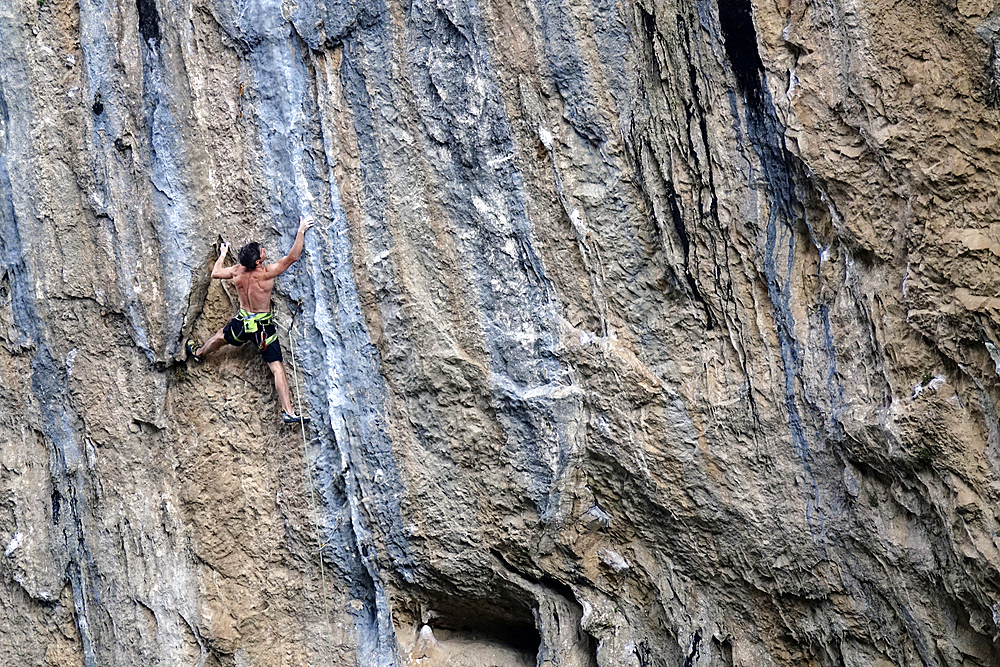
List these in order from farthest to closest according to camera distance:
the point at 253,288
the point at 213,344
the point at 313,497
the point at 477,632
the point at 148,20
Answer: the point at 477,632, the point at 313,497, the point at 213,344, the point at 148,20, the point at 253,288

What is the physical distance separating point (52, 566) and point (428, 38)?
516cm

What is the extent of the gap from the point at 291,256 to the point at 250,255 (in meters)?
0.30

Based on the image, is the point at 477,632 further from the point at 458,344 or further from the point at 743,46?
the point at 743,46

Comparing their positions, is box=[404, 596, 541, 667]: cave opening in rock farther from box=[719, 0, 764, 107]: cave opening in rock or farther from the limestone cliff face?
box=[719, 0, 764, 107]: cave opening in rock

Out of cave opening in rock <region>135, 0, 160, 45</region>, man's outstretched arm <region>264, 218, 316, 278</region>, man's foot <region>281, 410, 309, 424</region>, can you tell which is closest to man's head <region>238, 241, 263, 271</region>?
man's outstretched arm <region>264, 218, 316, 278</region>

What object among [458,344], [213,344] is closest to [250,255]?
[213,344]

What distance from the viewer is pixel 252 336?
6715mm

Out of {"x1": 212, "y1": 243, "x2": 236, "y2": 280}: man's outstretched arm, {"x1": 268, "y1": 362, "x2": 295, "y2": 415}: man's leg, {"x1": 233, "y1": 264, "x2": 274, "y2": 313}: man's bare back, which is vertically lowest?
{"x1": 268, "y1": 362, "x2": 295, "y2": 415}: man's leg

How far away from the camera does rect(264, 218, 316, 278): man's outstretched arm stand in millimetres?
6570

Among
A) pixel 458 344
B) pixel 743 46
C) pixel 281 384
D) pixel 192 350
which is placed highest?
pixel 743 46

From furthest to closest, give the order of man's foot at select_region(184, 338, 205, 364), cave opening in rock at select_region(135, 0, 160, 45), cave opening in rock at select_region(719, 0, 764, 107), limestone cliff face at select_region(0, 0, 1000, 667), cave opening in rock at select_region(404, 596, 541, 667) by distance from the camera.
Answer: cave opening in rock at select_region(404, 596, 541, 667)
man's foot at select_region(184, 338, 205, 364)
cave opening in rock at select_region(135, 0, 160, 45)
limestone cliff face at select_region(0, 0, 1000, 667)
cave opening in rock at select_region(719, 0, 764, 107)

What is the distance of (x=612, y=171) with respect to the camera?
6516mm

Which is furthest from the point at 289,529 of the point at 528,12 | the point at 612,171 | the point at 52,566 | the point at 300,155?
the point at 528,12

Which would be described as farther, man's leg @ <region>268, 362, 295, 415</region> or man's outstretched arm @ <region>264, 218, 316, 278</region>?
man's leg @ <region>268, 362, 295, 415</region>
